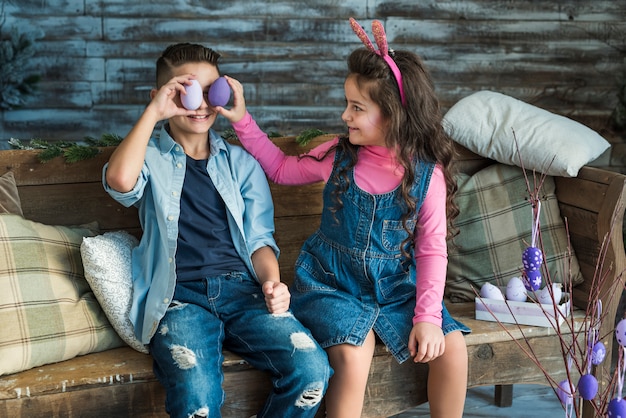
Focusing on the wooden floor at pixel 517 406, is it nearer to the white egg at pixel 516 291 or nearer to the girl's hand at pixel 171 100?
the white egg at pixel 516 291

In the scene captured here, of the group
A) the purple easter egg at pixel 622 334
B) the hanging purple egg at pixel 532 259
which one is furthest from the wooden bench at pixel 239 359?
the purple easter egg at pixel 622 334

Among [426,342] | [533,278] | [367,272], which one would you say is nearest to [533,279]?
[533,278]

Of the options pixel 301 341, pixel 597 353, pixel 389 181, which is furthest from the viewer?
pixel 389 181

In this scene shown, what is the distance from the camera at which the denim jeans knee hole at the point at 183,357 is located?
1.84 m

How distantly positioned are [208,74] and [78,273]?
68cm

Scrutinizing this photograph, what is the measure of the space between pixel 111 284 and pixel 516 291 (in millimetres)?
1217

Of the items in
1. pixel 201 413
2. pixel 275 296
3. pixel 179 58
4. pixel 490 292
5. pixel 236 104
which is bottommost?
pixel 201 413

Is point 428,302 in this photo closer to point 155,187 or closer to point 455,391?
point 455,391

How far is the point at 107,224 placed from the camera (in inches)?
94.8

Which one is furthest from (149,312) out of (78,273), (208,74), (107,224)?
(208,74)

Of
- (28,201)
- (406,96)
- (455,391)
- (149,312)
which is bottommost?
(455,391)

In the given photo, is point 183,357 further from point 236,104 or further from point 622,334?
point 622,334

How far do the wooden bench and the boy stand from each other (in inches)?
3.6

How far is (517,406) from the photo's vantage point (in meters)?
2.90
